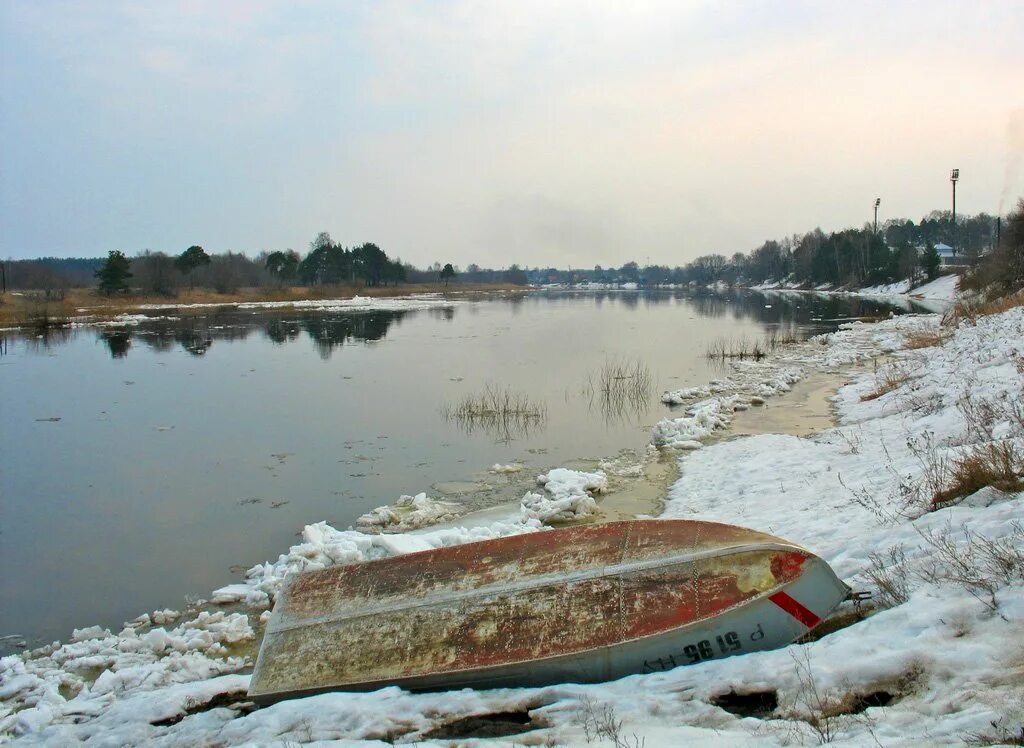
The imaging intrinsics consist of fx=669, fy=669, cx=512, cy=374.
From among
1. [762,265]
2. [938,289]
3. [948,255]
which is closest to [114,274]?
[938,289]

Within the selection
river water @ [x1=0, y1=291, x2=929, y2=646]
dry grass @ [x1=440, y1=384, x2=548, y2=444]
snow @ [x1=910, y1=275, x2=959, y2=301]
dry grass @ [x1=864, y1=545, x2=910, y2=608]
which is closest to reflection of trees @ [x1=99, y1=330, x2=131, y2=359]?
river water @ [x1=0, y1=291, x2=929, y2=646]

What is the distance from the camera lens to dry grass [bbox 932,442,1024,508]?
16.8 ft

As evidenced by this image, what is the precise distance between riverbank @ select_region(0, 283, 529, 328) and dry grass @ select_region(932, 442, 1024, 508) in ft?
163

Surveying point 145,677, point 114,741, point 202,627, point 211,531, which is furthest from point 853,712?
point 211,531

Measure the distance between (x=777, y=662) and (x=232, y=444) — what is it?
12.5m

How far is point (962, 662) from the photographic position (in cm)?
320

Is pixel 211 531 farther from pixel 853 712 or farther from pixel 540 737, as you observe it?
pixel 853 712

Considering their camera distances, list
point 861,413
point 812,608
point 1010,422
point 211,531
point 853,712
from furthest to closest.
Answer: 1. point 861,413
2. point 211,531
3. point 1010,422
4. point 812,608
5. point 853,712

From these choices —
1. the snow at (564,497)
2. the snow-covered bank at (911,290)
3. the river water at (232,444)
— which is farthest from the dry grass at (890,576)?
the snow-covered bank at (911,290)

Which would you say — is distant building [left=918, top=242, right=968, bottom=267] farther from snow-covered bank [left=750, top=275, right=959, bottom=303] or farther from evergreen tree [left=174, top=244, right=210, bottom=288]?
evergreen tree [left=174, top=244, right=210, bottom=288]

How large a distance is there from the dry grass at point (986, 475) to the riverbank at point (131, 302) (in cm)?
4981

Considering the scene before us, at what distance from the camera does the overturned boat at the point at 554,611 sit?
13.9 ft

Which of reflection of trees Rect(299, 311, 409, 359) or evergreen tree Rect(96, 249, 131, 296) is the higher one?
evergreen tree Rect(96, 249, 131, 296)

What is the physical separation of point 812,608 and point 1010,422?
15.3 ft
